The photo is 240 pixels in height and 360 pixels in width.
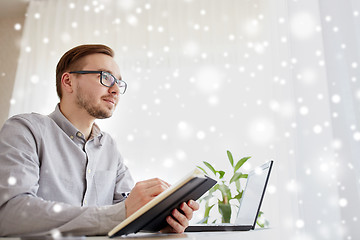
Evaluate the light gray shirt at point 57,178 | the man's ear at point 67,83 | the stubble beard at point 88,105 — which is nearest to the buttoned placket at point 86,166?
the light gray shirt at point 57,178

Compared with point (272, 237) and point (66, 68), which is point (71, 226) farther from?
point (66, 68)

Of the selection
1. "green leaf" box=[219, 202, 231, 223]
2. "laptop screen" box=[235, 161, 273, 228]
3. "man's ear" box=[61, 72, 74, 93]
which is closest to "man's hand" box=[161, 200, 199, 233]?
"laptop screen" box=[235, 161, 273, 228]

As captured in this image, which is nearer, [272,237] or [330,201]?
[330,201]

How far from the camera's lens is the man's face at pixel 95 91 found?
1.18 meters

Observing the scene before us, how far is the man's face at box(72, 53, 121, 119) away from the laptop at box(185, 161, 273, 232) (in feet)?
1.78

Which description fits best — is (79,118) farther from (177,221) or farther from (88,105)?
(177,221)

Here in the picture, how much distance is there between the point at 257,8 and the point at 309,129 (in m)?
2.21

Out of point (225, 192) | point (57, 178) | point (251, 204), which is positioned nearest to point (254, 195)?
point (251, 204)

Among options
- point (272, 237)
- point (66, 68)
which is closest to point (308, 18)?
point (272, 237)

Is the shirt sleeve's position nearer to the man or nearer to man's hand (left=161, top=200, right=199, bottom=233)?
the man

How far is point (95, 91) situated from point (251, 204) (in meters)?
0.69

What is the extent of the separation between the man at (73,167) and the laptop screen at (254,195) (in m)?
0.30

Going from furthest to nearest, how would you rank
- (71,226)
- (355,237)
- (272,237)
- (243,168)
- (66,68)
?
(243,168)
(66,68)
(272,237)
(71,226)
(355,237)

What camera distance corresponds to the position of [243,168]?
7.19 feet
